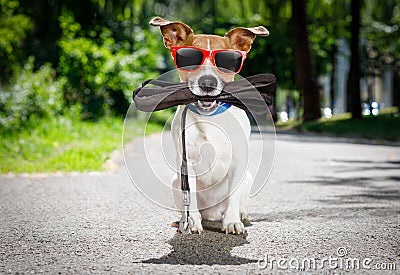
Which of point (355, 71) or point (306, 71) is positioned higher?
point (355, 71)

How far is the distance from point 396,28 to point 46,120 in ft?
77.4

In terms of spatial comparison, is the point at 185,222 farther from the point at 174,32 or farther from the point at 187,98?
the point at 174,32

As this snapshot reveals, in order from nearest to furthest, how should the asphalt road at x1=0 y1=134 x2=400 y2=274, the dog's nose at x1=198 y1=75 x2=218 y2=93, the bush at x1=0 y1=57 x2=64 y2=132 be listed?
the asphalt road at x1=0 y1=134 x2=400 y2=274, the dog's nose at x1=198 y1=75 x2=218 y2=93, the bush at x1=0 y1=57 x2=64 y2=132

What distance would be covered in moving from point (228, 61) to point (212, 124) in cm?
46

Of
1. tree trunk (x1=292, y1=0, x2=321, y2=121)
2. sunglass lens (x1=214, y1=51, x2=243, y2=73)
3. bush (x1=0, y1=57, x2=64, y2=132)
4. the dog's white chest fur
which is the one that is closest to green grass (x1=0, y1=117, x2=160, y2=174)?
bush (x1=0, y1=57, x2=64, y2=132)

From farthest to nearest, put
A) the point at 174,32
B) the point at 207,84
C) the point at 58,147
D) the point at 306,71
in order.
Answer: the point at 306,71 < the point at 58,147 < the point at 174,32 < the point at 207,84

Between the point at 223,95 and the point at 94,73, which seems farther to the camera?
the point at 94,73

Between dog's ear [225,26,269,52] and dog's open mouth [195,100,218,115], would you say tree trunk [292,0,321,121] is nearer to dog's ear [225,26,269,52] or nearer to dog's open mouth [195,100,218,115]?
dog's ear [225,26,269,52]

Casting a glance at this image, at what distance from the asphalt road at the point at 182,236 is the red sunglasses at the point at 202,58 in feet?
3.14

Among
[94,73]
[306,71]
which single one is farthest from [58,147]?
[306,71]

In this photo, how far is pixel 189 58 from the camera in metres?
4.96

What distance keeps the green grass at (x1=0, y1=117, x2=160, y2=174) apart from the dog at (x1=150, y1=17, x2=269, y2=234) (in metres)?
4.68

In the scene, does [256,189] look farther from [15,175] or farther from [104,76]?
[104,76]

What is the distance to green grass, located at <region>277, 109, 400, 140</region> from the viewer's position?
20183mm
